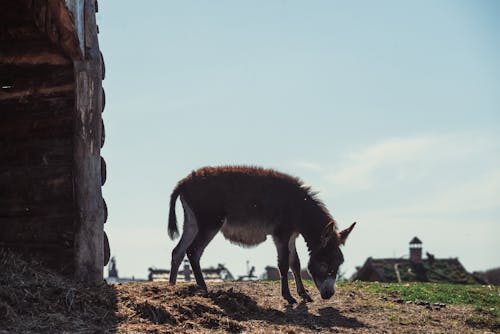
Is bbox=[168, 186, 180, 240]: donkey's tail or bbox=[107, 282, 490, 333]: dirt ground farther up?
bbox=[168, 186, 180, 240]: donkey's tail

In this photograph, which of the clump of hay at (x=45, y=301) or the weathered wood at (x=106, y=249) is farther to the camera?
the weathered wood at (x=106, y=249)

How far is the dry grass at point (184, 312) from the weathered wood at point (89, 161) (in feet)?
1.33

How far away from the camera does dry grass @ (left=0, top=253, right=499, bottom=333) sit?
621 cm

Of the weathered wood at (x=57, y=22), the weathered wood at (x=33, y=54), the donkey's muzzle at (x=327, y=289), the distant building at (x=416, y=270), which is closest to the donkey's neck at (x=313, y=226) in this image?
the donkey's muzzle at (x=327, y=289)

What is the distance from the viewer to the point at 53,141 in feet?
27.4

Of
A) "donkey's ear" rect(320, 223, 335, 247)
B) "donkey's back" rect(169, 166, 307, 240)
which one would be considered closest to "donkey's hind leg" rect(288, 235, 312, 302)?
"donkey's back" rect(169, 166, 307, 240)

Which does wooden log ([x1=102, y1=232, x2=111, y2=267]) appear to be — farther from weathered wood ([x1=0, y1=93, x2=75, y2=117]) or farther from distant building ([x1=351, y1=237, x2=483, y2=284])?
distant building ([x1=351, y1=237, x2=483, y2=284])

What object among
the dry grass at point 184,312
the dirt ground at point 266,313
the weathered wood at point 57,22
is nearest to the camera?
the dry grass at point 184,312

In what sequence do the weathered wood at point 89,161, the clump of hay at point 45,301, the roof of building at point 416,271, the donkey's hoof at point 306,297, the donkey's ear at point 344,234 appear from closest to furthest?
1. the clump of hay at point 45,301
2. the weathered wood at point 89,161
3. the donkey's hoof at point 306,297
4. the donkey's ear at point 344,234
5. the roof of building at point 416,271

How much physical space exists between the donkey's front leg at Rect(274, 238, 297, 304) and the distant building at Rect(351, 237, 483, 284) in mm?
21670

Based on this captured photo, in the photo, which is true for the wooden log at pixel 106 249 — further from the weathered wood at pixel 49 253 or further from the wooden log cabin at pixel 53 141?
the weathered wood at pixel 49 253

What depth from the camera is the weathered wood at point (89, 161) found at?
7.93 m

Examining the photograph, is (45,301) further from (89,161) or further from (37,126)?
(37,126)

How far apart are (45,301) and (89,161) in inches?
88.0
